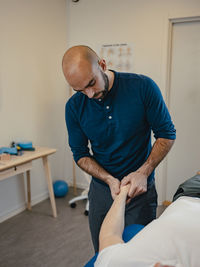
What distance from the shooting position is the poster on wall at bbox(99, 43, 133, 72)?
9.95ft

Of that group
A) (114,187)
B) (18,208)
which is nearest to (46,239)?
(18,208)

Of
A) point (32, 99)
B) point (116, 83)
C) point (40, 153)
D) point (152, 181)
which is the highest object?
point (116, 83)

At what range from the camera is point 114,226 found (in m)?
1.00

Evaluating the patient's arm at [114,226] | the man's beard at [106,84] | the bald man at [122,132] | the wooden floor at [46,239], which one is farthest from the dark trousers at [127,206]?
the wooden floor at [46,239]

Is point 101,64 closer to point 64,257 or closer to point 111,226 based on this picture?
point 111,226

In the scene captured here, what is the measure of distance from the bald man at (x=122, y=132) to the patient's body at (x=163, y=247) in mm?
367

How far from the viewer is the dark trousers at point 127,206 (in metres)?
1.38

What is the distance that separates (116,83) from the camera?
1.35 metres

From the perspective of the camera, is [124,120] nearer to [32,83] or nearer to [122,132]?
[122,132]

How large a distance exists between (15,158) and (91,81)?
148cm

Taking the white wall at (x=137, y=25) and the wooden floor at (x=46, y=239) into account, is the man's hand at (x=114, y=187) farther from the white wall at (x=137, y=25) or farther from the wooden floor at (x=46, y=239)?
the white wall at (x=137, y=25)

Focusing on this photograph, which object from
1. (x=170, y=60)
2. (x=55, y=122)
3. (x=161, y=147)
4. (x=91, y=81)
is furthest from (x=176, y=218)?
(x=55, y=122)

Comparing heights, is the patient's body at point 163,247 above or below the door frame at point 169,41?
below

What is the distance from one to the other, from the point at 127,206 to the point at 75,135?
→ 466mm
